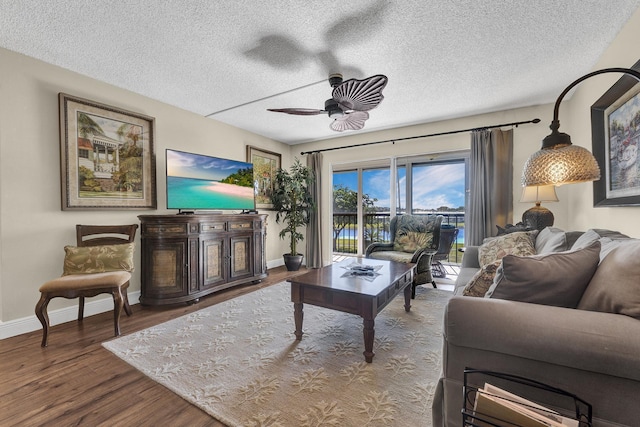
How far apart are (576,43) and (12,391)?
183 inches

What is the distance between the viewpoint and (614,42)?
6.79 ft

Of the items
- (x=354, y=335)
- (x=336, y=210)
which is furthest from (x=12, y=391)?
(x=336, y=210)

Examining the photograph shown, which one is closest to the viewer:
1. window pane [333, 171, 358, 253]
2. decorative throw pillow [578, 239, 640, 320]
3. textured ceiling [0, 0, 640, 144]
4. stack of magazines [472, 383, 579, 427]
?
stack of magazines [472, 383, 579, 427]

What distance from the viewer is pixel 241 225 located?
365 cm

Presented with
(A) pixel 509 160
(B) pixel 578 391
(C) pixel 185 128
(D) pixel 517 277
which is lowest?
(B) pixel 578 391

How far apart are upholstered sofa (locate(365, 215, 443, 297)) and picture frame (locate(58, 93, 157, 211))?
2.97 metres

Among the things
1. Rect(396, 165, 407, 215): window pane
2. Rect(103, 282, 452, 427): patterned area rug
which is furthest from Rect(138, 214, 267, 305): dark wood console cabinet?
Rect(396, 165, 407, 215): window pane

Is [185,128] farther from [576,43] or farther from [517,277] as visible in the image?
[576,43]

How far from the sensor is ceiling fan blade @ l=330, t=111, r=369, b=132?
2.61m

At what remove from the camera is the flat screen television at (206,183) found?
124 inches

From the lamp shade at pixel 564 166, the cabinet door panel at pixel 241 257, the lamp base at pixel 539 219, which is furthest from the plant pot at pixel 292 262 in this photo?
the lamp shade at pixel 564 166

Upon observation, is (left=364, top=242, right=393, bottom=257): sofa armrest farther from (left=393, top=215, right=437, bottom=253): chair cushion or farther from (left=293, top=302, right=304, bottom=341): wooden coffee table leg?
(left=293, top=302, right=304, bottom=341): wooden coffee table leg

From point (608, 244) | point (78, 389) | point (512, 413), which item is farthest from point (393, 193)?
point (78, 389)

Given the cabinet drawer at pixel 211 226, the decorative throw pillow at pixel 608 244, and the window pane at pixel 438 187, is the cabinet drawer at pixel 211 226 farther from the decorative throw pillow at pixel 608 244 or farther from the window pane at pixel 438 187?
the decorative throw pillow at pixel 608 244
